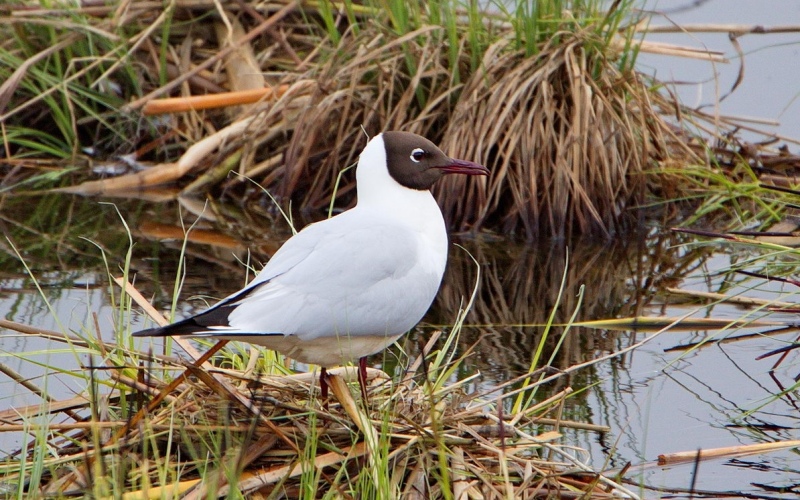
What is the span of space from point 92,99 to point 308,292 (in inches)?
167

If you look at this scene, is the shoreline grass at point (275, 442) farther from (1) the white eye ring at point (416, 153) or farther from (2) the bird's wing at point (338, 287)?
(1) the white eye ring at point (416, 153)

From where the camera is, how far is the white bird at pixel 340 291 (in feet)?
11.0

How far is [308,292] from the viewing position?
3.44 metres

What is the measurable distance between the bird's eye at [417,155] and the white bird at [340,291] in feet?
0.62

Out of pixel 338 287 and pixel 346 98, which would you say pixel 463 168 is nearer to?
pixel 338 287

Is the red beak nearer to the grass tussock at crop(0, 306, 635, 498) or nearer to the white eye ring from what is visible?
the white eye ring

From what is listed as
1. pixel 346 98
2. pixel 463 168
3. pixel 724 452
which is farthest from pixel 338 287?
pixel 346 98

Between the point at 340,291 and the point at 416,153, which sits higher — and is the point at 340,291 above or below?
below

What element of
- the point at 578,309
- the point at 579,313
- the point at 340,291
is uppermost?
the point at 579,313

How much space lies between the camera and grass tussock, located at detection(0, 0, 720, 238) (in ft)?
19.8

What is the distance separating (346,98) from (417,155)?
2.39 m

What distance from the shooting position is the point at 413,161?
13.0 feet

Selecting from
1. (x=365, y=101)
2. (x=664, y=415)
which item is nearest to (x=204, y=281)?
(x=365, y=101)

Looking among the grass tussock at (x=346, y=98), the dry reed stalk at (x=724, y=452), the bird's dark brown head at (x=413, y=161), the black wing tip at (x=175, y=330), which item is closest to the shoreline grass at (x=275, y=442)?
the black wing tip at (x=175, y=330)
